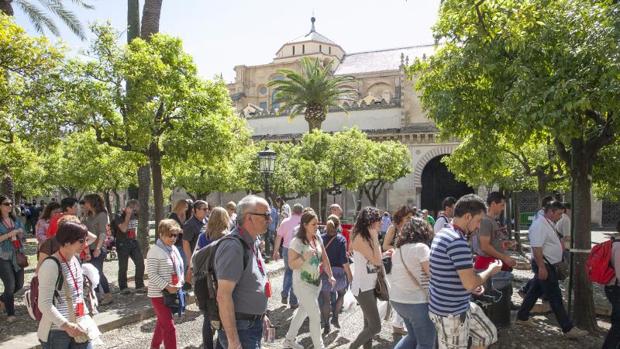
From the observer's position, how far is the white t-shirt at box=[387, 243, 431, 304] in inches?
171

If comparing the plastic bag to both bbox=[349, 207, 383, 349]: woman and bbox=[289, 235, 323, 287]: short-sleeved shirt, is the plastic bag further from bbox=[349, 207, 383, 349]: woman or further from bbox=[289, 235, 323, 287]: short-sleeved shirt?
bbox=[289, 235, 323, 287]: short-sleeved shirt

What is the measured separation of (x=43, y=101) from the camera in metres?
8.77

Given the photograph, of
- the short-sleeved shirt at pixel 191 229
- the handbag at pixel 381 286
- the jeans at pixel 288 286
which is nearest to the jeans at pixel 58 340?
the handbag at pixel 381 286

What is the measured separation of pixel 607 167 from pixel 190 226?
330 inches

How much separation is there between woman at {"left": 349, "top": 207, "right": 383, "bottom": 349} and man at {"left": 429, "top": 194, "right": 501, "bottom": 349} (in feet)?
4.26

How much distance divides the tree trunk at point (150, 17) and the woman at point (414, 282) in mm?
9993

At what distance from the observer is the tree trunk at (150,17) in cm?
1227

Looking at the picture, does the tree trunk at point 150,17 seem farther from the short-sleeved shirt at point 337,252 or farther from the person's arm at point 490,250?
the person's arm at point 490,250

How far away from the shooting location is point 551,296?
635 centimetres

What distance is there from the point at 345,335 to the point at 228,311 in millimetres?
3915

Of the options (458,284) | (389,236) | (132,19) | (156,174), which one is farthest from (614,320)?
(132,19)

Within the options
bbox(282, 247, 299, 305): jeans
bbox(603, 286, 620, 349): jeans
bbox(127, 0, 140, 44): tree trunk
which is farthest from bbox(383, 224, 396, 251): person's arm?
bbox(127, 0, 140, 44): tree trunk

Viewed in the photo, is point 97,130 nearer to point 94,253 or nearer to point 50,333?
point 94,253

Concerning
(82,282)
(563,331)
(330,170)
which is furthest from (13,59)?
(330,170)
